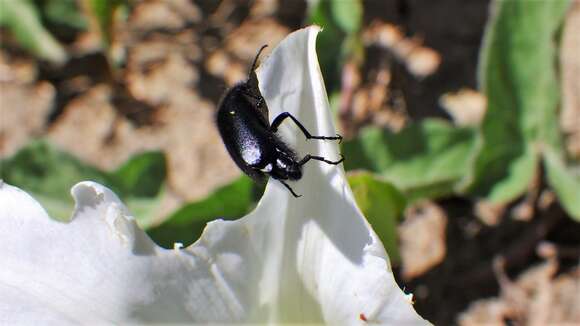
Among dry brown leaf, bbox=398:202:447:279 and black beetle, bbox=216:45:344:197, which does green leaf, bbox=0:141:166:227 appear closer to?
dry brown leaf, bbox=398:202:447:279

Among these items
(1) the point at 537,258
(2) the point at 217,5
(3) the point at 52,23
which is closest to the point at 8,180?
(3) the point at 52,23

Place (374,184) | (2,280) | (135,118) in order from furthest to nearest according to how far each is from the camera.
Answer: (135,118)
(374,184)
(2,280)

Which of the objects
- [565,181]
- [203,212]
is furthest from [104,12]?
[565,181]

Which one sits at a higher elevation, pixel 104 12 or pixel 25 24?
pixel 25 24

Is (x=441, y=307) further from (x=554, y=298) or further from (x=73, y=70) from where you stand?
(x=73, y=70)

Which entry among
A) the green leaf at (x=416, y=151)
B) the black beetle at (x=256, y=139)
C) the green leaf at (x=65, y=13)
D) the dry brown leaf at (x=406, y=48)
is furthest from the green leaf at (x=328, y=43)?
the black beetle at (x=256, y=139)

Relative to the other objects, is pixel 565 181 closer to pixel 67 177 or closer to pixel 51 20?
pixel 67 177
